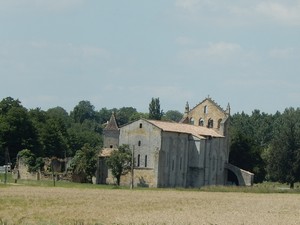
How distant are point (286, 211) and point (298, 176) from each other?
65.5 m

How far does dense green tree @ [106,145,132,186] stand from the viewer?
3954 inches

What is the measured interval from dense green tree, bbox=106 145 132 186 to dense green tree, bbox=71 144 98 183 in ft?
9.38

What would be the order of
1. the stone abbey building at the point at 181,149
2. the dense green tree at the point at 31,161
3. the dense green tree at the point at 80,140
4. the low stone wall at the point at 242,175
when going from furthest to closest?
the dense green tree at the point at 80,140
the low stone wall at the point at 242,175
the dense green tree at the point at 31,161
the stone abbey building at the point at 181,149

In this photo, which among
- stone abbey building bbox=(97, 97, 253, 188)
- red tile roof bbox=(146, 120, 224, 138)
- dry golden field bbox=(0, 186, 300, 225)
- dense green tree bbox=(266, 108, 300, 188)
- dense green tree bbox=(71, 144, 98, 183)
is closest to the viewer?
dry golden field bbox=(0, 186, 300, 225)

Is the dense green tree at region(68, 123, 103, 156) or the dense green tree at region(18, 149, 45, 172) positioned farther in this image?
the dense green tree at region(68, 123, 103, 156)

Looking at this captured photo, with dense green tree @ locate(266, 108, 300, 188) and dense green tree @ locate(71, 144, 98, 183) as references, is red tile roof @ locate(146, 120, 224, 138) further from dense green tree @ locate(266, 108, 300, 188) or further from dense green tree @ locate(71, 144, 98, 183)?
dense green tree @ locate(266, 108, 300, 188)

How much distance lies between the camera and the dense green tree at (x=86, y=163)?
10275 centimetres

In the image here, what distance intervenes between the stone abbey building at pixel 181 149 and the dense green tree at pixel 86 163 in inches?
55.0

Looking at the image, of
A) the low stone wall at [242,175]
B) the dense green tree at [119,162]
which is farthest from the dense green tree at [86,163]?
the low stone wall at [242,175]

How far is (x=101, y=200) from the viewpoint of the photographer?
5922 centimetres

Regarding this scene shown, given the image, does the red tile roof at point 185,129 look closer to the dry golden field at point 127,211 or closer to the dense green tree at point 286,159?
the dense green tree at point 286,159

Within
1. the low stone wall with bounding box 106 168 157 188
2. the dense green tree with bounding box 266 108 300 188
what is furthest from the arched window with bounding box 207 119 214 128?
the low stone wall with bounding box 106 168 157 188

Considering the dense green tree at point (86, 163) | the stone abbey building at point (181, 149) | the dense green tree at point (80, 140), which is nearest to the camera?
the dense green tree at point (86, 163)

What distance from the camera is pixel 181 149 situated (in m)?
108
